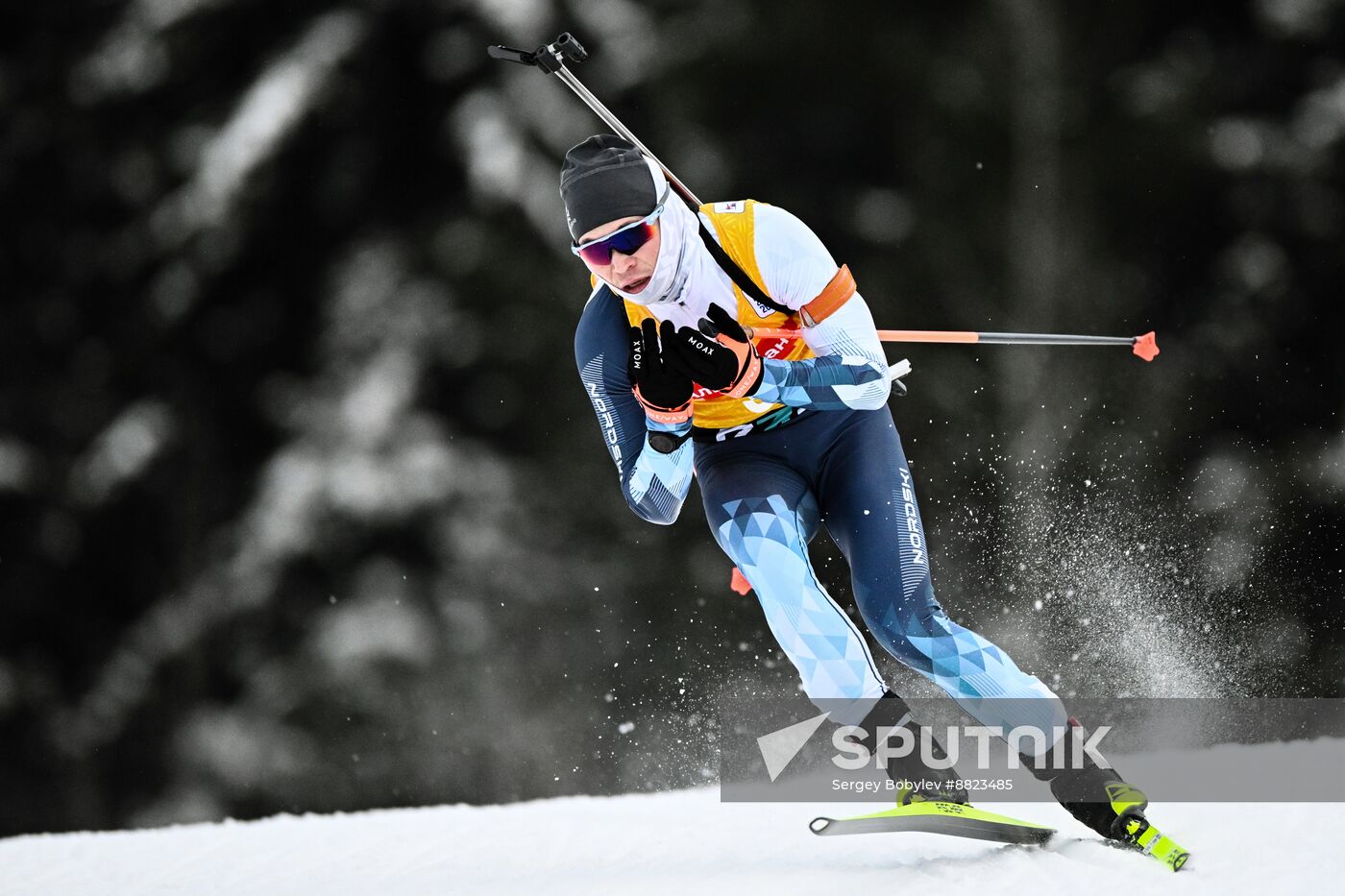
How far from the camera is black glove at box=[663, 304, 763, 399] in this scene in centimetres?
249

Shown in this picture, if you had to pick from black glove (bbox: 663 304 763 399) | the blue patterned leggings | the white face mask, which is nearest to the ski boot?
the blue patterned leggings

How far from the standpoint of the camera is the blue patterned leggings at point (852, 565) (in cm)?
263

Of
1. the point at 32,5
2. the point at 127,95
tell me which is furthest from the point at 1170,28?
the point at 32,5

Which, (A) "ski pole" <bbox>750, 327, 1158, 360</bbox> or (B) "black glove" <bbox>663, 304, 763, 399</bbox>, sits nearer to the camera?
(B) "black glove" <bbox>663, 304, 763, 399</bbox>

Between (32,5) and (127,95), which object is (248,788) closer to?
(127,95)

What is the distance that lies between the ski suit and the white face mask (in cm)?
2

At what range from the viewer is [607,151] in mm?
2623

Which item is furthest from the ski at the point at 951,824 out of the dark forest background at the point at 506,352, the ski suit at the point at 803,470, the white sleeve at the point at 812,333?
the dark forest background at the point at 506,352

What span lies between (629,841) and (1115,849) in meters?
1.36

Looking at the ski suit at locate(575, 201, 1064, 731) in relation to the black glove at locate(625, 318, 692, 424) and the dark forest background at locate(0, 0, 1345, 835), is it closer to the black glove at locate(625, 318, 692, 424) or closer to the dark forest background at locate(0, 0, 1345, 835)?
the black glove at locate(625, 318, 692, 424)

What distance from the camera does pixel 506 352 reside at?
349 inches

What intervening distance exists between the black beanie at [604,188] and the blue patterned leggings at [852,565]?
0.62 m

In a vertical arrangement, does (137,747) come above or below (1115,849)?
below

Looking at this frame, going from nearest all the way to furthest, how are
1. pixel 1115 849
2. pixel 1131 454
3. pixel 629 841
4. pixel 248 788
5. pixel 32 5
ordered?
1. pixel 1115 849
2. pixel 629 841
3. pixel 1131 454
4. pixel 248 788
5. pixel 32 5
